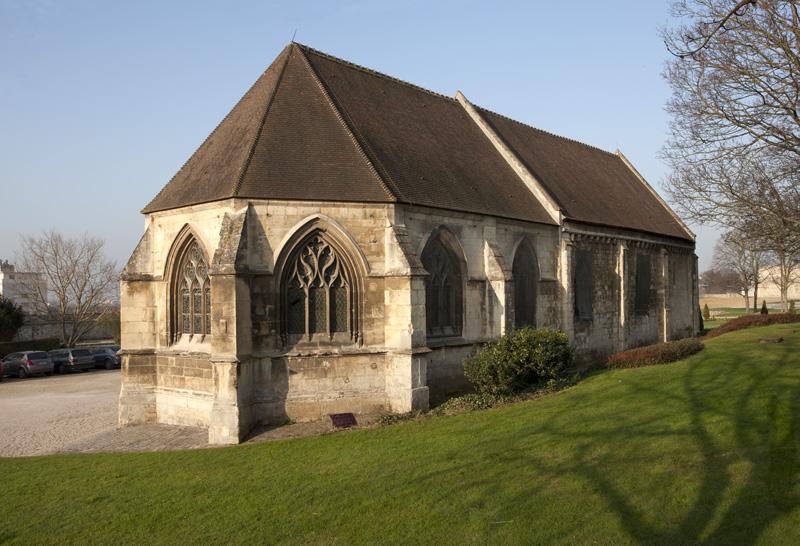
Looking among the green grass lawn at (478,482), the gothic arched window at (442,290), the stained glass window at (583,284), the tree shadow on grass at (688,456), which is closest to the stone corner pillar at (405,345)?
the green grass lawn at (478,482)

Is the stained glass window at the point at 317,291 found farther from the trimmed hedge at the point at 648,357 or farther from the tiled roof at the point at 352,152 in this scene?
the trimmed hedge at the point at 648,357

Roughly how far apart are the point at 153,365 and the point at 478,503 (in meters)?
11.3

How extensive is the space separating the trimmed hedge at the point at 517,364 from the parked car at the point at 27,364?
77.3ft

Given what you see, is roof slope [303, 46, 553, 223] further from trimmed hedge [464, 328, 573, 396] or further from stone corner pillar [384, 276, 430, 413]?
trimmed hedge [464, 328, 573, 396]

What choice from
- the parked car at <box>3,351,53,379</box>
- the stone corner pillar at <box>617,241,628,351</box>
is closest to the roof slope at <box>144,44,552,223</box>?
the stone corner pillar at <box>617,241,628,351</box>

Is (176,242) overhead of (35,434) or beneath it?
overhead

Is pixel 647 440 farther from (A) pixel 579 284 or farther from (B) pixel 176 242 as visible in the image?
(A) pixel 579 284

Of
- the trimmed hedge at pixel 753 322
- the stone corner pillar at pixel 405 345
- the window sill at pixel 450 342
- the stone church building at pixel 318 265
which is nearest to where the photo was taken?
the stone church building at pixel 318 265

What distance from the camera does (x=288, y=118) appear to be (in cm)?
1706

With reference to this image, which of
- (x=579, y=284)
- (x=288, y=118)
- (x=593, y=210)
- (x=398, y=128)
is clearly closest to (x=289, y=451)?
(x=288, y=118)

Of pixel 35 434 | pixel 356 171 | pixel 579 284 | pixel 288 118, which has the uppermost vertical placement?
pixel 288 118

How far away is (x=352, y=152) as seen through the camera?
16750mm

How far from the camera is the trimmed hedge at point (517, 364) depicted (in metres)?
16.2

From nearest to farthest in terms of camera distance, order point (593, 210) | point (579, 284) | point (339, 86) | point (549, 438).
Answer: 1. point (549, 438)
2. point (339, 86)
3. point (579, 284)
4. point (593, 210)
